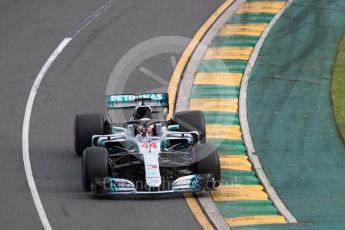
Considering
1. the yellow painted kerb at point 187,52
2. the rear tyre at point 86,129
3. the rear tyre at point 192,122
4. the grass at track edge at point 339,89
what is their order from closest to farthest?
the rear tyre at point 192,122, the rear tyre at point 86,129, the grass at track edge at point 339,89, the yellow painted kerb at point 187,52

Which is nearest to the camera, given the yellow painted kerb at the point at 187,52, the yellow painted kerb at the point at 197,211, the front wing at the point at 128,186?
the yellow painted kerb at the point at 197,211

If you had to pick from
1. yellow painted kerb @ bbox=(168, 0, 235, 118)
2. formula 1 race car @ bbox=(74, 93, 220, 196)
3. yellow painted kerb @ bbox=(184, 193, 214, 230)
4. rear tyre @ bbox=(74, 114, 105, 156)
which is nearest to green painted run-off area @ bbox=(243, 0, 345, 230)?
yellow painted kerb @ bbox=(184, 193, 214, 230)

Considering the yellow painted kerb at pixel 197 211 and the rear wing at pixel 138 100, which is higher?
the rear wing at pixel 138 100

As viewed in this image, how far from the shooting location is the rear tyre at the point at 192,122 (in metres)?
25.5

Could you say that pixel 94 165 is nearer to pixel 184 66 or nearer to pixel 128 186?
pixel 128 186

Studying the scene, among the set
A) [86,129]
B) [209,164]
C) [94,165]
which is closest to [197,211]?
[209,164]

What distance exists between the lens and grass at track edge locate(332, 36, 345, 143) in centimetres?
2803

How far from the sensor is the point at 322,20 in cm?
3566

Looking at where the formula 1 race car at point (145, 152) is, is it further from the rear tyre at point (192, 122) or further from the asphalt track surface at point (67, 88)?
the asphalt track surface at point (67, 88)

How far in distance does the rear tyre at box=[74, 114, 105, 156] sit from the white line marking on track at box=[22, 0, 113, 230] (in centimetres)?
117

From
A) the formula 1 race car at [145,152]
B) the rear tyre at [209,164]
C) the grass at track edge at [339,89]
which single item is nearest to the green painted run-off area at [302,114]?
the grass at track edge at [339,89]

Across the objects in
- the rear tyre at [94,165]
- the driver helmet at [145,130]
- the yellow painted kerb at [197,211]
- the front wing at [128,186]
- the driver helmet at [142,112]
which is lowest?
the yellow painted kerb at [197,211]

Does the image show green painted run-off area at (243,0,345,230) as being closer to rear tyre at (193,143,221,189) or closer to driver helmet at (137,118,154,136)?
rear tyre at (193,143,221,189)

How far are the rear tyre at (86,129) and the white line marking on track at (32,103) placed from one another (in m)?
1.17
